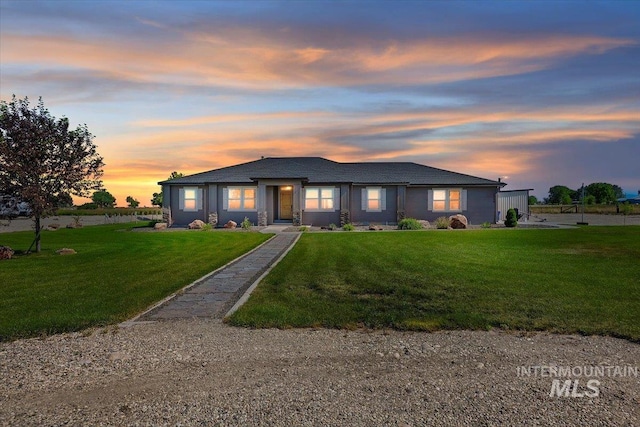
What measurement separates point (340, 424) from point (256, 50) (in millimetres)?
15889

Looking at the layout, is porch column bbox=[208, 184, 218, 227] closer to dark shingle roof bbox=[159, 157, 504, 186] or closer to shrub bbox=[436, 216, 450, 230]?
dark shingle roof bbox=[159, 157, 504, 186]

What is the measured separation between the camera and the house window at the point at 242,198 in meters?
27.2

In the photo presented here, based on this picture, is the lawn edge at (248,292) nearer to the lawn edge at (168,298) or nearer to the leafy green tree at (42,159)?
the lawn edge at (168,298)

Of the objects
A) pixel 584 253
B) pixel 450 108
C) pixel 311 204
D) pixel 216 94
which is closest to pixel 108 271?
pixel 216 94

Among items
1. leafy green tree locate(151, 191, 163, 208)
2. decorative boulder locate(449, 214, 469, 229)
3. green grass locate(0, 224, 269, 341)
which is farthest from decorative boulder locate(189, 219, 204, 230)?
leafy green tree locate(151, 191, 163, 208)

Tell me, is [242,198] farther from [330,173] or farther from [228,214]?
[330,173]

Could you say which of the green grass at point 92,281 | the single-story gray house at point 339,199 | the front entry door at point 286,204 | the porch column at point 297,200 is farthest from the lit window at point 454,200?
the green grass at point 92,281

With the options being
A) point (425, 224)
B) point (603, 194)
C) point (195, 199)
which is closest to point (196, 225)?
point (195, 199)

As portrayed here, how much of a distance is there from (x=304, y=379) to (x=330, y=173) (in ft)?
84.1

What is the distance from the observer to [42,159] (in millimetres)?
14023

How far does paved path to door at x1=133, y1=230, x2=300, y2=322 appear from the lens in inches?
251

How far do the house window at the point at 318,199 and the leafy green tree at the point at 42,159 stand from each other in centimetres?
1441

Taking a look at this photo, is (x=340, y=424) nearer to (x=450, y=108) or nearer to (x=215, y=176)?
(x=450, y=108)

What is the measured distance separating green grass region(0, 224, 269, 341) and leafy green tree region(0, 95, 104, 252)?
224 cm
